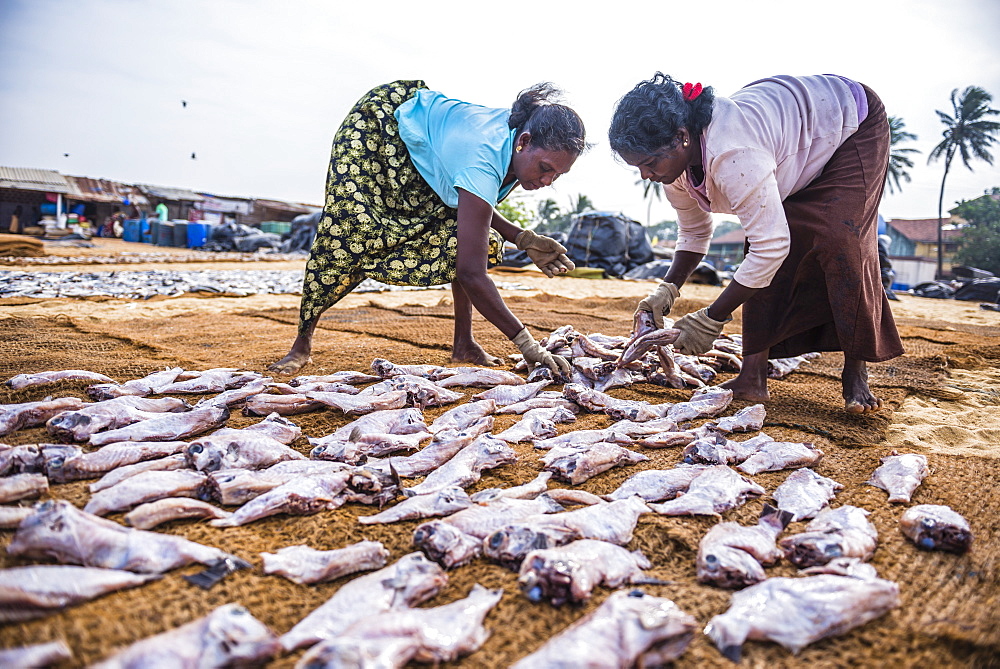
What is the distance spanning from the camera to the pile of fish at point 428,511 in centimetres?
112

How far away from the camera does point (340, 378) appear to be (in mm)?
2965

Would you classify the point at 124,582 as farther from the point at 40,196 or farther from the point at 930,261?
the point at 930,261

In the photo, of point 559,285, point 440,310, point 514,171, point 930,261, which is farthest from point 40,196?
point 930,261

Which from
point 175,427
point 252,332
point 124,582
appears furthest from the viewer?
point 252,332

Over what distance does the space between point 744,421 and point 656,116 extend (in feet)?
4.32

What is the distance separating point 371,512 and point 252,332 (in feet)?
10.4

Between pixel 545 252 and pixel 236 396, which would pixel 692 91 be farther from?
pixel 236 396

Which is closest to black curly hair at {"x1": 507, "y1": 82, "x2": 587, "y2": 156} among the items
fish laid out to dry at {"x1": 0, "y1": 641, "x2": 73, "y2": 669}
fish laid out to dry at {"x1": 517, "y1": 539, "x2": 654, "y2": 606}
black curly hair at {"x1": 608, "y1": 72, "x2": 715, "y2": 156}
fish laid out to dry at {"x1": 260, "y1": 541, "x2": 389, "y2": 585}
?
black curly hair at {"x1": 608, "y1": 72, "x2": 715, "y2": 156}

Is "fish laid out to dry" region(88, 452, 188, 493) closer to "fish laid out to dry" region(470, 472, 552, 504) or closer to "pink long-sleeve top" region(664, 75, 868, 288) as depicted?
"fish laid out to dry" region(470, 472, 552, 504)

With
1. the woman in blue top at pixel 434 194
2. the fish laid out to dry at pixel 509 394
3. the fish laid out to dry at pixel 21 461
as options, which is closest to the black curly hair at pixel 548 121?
the woman in blue top at pixel 434 194

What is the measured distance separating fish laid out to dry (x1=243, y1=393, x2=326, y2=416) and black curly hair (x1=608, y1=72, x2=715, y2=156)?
172cm

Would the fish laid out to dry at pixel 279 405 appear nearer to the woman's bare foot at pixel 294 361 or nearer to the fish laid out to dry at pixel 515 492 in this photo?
the woman's bare foot at pixel 294 361

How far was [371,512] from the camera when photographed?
169 cm

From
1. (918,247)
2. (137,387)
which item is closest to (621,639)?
(137,387)
